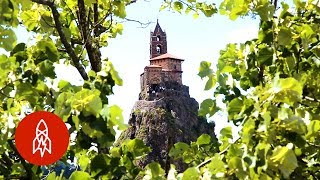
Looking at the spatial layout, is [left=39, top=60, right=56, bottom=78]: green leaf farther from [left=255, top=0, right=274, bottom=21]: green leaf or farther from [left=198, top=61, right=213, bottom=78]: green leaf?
[left=255, top=0, right=274, bottom=21]: green leaf

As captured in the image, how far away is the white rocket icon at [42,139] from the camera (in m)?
2.53

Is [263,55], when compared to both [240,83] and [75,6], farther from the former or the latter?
[75,6]

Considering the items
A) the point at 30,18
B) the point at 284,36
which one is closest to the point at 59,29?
the point at 30,18

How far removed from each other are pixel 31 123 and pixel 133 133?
8438cm

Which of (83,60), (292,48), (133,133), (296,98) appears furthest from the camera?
(133,133)

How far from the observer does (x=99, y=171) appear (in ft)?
8.92

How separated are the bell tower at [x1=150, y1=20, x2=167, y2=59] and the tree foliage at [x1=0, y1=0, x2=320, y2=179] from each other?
99871 millimetres

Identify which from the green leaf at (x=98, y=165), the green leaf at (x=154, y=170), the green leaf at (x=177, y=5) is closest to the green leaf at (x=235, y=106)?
the green leaf at (x=154, y=170)

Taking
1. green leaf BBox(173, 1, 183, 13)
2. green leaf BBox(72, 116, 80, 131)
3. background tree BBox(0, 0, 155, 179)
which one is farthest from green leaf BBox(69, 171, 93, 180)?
green leaf BBox(173, 1, 183, 13)

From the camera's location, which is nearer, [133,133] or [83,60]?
[83,60]

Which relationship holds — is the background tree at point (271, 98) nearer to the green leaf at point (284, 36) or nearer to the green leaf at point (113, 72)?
the green leaf at point (284, 36)

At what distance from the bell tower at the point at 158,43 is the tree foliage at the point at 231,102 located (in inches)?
3932

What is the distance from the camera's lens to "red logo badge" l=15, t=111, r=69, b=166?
8.21ft

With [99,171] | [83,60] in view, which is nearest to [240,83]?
[99,171]
